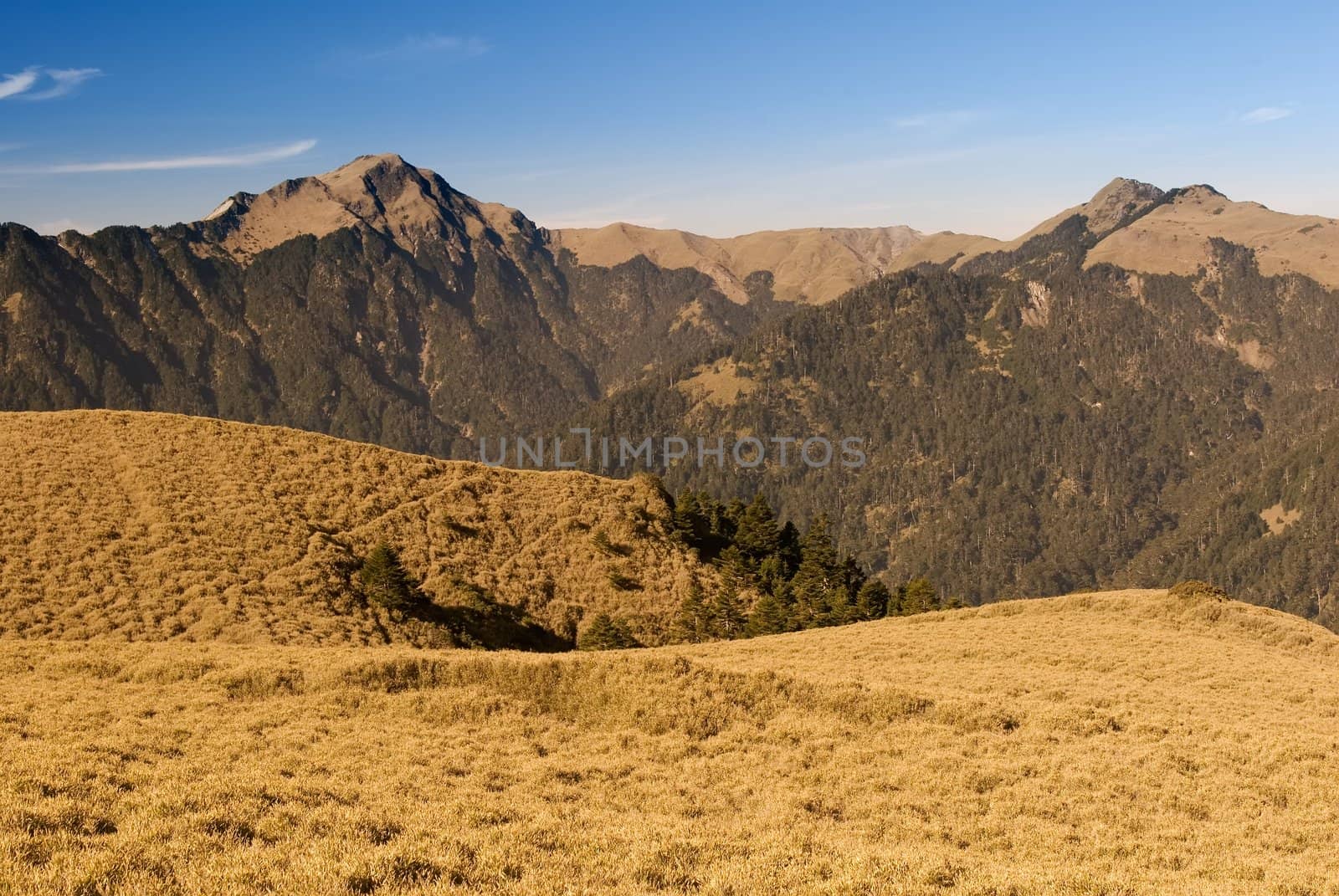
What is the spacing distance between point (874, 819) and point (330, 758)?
583 inches

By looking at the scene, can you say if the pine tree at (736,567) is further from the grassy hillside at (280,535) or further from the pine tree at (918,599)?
the pine tree at (918,599)

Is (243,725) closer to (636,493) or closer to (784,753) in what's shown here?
(784,753)

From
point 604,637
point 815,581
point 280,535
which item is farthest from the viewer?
point 815,581

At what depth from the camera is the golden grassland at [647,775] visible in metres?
14.4

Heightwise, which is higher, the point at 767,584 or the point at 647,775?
the point at 647,775

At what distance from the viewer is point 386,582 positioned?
53500 mm

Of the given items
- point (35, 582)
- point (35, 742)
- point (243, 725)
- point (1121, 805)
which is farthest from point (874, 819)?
point (35, 582)

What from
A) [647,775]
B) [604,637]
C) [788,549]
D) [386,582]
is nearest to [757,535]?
[788,549]

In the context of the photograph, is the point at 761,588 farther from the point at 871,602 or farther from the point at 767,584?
the point at 871,602

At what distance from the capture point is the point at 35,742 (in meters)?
21.5

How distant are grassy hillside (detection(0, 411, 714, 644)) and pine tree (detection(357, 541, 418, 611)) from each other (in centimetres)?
110

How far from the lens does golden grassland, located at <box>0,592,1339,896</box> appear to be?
14398mm

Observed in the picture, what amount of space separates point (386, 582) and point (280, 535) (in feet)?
31.4

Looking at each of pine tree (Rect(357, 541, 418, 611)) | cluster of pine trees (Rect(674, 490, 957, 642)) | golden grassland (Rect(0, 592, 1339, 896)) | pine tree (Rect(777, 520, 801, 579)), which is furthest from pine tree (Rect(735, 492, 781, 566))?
golden grassland (Rect(0, 592, 1339, 896))
